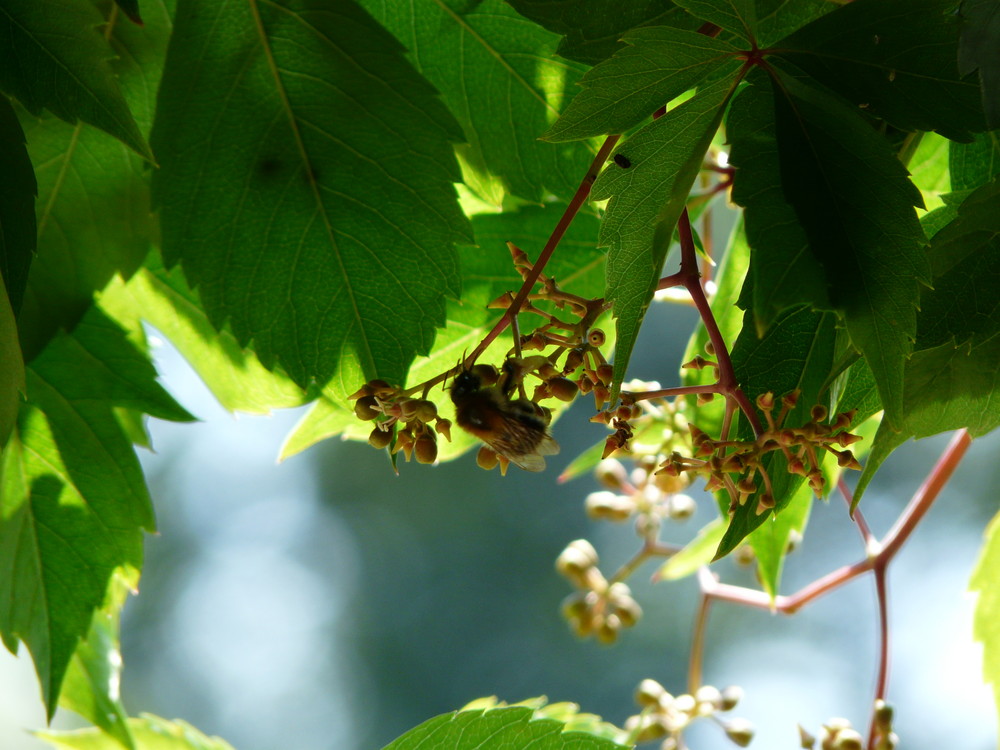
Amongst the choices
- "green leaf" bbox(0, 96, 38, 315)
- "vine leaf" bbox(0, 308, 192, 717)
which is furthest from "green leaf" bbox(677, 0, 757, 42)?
"vine leaf" bbox(0, 308, 192, 717)

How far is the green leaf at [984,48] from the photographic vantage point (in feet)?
1.31

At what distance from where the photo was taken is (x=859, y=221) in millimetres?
418

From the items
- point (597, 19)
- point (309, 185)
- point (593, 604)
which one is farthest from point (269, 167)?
point (593, 604)

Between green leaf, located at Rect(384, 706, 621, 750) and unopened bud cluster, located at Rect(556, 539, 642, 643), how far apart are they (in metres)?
0.56

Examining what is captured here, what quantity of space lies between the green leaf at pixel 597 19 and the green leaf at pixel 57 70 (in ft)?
0.80

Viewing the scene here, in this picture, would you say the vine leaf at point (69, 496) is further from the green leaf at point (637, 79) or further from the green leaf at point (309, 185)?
the green leaf at point (637, 79)

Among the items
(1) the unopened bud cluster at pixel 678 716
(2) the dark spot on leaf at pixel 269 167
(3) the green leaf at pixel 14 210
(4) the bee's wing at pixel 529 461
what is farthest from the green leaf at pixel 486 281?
(1) the unopened bud cluster at pixel 678 716

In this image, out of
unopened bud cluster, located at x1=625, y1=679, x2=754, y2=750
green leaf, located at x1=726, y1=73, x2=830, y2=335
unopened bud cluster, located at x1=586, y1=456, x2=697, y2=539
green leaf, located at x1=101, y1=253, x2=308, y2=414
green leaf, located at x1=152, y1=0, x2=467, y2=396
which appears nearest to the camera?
green leaf, located at x1=726, y1=73, x2=830, y2=335

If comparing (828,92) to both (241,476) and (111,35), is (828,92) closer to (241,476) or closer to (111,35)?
(111,35)

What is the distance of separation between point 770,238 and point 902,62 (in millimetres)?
126

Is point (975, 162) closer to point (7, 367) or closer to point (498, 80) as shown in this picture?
point (498, 80)

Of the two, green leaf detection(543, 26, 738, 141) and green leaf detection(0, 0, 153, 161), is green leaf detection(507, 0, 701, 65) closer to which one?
green leaf detection(543, 26, 738, 141)

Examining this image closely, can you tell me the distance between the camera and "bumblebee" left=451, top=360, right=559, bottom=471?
21.7 inches

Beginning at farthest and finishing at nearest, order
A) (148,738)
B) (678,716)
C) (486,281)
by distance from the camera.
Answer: (678,716) → (148,738) → (486,281)
